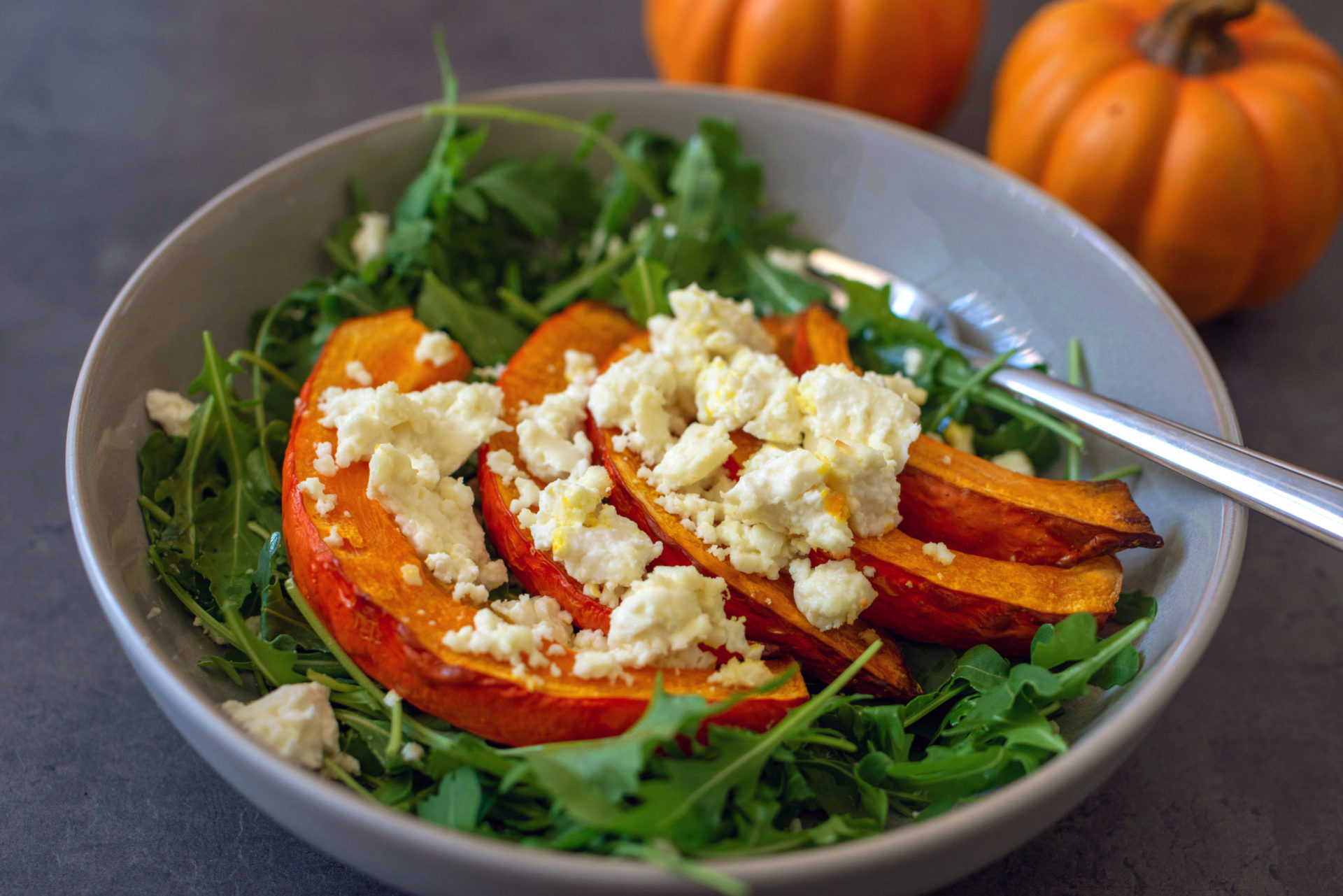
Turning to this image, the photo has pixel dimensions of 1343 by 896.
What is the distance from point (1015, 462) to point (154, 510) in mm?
1609

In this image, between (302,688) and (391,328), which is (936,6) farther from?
(302,688)

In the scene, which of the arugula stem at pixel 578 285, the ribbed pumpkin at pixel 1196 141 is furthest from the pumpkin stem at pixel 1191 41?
the arugula stem at pixel 578 285

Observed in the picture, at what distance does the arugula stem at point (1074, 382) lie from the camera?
6.28ft

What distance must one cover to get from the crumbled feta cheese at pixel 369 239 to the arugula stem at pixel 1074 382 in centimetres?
155

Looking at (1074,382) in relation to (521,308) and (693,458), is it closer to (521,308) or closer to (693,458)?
(693,458)

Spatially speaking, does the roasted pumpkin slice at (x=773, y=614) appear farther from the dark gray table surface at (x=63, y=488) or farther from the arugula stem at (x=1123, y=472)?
the arugula stem at (x=1123, y=472)

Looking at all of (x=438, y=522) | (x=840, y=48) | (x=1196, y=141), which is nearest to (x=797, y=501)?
(x=438, y=522)

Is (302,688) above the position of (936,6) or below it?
below

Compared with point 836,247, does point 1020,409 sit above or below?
below

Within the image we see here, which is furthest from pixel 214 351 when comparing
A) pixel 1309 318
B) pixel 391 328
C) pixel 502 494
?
pixel 1309 318

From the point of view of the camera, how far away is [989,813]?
1.13 meters

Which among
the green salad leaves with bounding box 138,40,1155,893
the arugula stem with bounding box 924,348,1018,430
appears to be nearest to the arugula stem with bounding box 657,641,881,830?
the green salad leaves with bounding box 138,40,1155,893

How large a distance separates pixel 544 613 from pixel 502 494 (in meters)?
0.24

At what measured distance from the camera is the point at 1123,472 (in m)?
1.80
